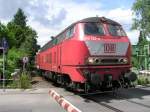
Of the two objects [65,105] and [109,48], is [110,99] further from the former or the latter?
[65,105]

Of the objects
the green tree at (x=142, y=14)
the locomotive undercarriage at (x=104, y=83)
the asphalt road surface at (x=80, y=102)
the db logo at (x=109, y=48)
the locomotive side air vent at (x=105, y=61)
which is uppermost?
the green tree at (x=142, y=14)

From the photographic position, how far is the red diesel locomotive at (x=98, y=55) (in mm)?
18281

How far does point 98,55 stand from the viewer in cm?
1841

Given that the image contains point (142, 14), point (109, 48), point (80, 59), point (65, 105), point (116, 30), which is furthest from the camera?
point (142, 14)

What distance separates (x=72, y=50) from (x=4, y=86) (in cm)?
778

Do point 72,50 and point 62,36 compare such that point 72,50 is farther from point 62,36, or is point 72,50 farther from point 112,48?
point 62,36

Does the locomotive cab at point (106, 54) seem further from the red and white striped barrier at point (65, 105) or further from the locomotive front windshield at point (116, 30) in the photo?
the red and white striped barrier at point (65, 105)

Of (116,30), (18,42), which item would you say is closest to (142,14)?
(18,42)

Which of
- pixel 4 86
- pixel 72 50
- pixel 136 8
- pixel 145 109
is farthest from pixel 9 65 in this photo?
pixel 136 8

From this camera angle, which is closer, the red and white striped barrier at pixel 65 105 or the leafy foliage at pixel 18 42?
the red and white striped barrier at pixel 65 105

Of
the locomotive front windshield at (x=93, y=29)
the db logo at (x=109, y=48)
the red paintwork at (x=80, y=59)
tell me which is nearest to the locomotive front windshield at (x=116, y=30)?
the red paintwork at (x=80, y=59)

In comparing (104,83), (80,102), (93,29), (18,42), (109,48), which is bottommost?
(80,102)

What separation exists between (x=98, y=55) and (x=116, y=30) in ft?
6.44

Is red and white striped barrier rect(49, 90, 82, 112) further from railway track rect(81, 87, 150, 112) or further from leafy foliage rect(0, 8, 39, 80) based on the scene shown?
leafy foliage rect(0, 8, 39, 80)
